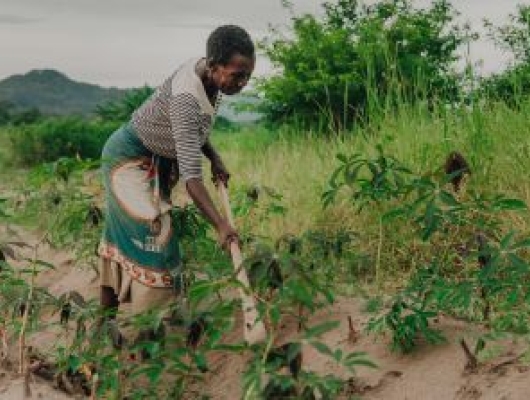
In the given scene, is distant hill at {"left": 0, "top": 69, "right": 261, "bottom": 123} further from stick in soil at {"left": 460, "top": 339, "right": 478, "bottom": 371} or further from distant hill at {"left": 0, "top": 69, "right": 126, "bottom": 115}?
stick in soil at {"left": 460, "top": 339, "right": 478, "bottom": 371}

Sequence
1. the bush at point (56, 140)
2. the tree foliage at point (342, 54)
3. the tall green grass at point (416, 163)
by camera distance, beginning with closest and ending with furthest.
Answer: the tall green grass at point (416, 163) < the tree foliage at point (342, 54) < the bush at point (56, 140)

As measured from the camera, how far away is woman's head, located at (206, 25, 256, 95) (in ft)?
10.0

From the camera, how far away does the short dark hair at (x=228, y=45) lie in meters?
3.05

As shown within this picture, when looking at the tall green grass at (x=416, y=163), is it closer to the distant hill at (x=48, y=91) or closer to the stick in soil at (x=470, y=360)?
the stick in soil at (x=470, y=360)

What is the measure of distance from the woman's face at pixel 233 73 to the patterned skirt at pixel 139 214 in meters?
0.60

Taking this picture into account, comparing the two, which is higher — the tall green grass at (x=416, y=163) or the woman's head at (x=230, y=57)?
the woman's head at (x=230, y=57)

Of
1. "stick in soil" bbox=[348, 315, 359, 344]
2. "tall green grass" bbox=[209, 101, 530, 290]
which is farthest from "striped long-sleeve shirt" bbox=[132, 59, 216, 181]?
"tall green grass" bbox=[209, 101, 530, 290]

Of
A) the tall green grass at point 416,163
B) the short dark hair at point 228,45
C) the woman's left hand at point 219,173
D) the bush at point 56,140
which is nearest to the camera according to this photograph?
the short dark hair at point 228,45

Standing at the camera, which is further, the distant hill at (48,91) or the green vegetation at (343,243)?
the distant hill at (48,91)

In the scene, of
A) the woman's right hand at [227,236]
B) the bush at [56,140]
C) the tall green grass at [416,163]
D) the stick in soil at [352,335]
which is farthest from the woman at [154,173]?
the bush at [56,140]

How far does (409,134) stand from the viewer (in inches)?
184

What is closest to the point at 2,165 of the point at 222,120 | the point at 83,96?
the point at 222,120

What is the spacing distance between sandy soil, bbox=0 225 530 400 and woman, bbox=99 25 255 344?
1.27 feet

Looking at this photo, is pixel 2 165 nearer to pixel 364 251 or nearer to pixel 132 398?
pixel 364 251
